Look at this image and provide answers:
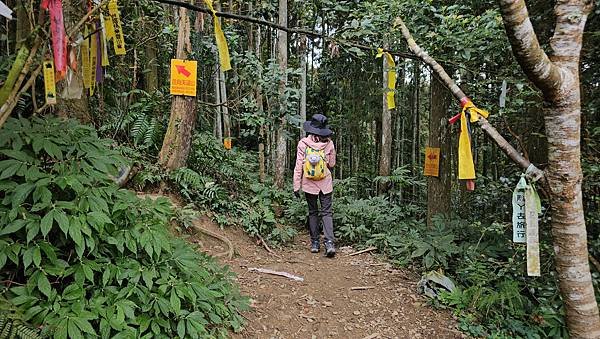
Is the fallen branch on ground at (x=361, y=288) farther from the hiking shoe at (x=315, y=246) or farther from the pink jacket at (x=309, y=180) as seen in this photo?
the pink jacket at (x=309, y=180)

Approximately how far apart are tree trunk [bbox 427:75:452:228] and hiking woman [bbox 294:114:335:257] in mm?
1502

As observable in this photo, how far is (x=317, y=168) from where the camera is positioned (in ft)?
15.8

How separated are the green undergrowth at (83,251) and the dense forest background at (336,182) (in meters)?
0.02

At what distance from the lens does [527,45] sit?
207 cm

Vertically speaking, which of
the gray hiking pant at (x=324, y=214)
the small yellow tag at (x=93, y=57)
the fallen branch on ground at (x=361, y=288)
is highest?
the small yellow tag at (x=93, y=57)

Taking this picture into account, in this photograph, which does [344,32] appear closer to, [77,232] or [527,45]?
[527,45]

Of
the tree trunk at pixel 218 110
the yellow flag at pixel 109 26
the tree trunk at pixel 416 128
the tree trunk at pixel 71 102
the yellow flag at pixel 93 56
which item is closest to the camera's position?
the yellow flag at pixel 93 56

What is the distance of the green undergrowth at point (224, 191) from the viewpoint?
4.94 meters

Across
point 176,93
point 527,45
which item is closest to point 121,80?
point 176,93

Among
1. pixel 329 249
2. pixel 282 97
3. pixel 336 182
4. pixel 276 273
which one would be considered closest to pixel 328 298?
pixel 276 273

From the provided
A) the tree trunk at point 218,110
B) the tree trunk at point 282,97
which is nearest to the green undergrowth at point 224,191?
the tree trunk at point 282,97

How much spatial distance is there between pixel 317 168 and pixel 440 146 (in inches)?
71.9

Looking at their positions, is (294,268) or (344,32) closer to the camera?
(344,32)

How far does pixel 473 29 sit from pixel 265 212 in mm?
3488
